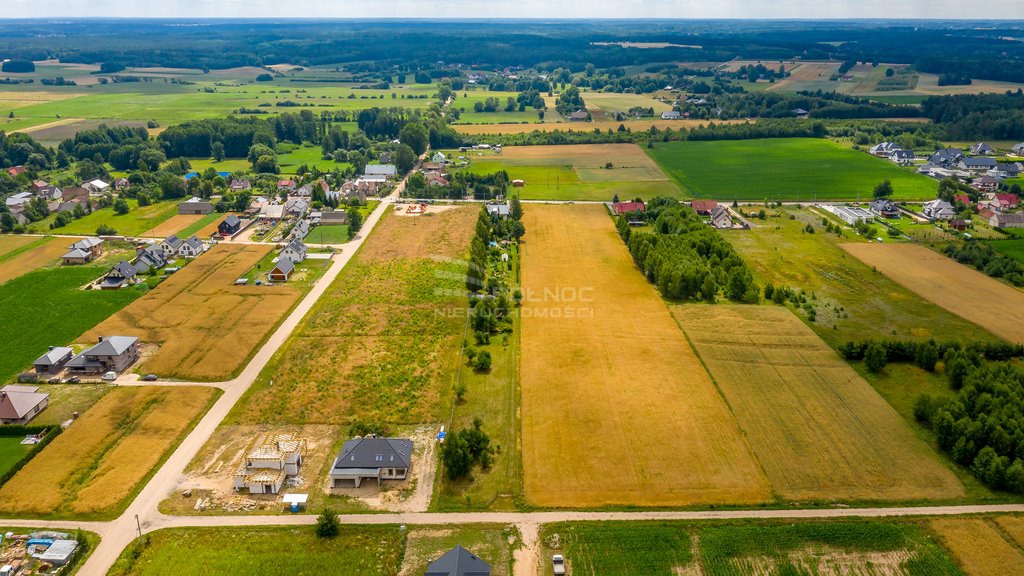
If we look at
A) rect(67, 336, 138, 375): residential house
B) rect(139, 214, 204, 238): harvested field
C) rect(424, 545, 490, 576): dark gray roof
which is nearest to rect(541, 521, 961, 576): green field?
rect(424, 545, 490, 576): dark gray roof

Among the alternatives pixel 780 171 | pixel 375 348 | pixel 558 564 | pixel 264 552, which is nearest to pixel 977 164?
pixel 780 171

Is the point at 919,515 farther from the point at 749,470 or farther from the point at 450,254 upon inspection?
the point at 450,254

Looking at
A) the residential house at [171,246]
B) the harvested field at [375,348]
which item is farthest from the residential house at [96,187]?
the harvested field at [375,348]

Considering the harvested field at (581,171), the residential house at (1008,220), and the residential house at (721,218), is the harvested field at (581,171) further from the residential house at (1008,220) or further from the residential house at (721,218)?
the residential house at (1008,220)

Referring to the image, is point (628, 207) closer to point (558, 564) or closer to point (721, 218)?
point (721, 218)

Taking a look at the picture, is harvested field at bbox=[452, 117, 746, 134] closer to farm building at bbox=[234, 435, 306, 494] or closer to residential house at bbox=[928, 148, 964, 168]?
residential house at bbox=[928, 148, 964, 168]
